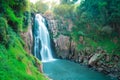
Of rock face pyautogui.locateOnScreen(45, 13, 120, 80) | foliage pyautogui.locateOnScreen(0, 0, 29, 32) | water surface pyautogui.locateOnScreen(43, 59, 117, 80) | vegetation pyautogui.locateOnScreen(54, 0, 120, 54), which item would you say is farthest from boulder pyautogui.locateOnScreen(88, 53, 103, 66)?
foliage pyautogui.locateOnScreen(0, 0, 29, 32)

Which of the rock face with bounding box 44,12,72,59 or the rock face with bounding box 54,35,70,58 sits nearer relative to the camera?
the rock face with bounding box 54,35,70,58

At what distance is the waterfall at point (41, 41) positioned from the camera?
4347cm

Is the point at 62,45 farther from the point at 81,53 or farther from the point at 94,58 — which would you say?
the point at 94,58

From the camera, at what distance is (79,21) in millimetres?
45031

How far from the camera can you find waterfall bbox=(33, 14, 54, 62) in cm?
4347

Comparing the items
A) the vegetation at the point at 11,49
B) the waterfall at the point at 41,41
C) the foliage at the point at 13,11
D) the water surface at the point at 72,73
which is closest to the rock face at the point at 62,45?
the waterfall at the point at 41,41

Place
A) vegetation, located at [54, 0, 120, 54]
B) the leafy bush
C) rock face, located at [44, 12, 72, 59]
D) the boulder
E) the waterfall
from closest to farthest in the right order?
the leafy bush, the boulder, vegetation, located at [54, 0, 120, 54], the waterfall, rock face, located at [44, 12, 72, 59]

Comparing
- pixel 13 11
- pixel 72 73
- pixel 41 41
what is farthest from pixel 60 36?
pixel 13 11

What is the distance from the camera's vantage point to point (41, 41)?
45531mm

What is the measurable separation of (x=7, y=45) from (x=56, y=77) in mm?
15662

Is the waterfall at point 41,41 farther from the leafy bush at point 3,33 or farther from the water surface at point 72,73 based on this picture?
the leafy bush at point 3,33

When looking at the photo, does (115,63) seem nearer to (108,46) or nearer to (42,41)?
(108,46)

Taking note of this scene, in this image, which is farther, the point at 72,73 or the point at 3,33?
the point at 72,73

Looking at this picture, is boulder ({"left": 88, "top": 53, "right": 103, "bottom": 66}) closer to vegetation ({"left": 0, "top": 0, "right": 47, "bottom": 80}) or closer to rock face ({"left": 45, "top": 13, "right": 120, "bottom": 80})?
rock face ({"left": 45, "top": 13, "right": 120, "bottom": 80})
